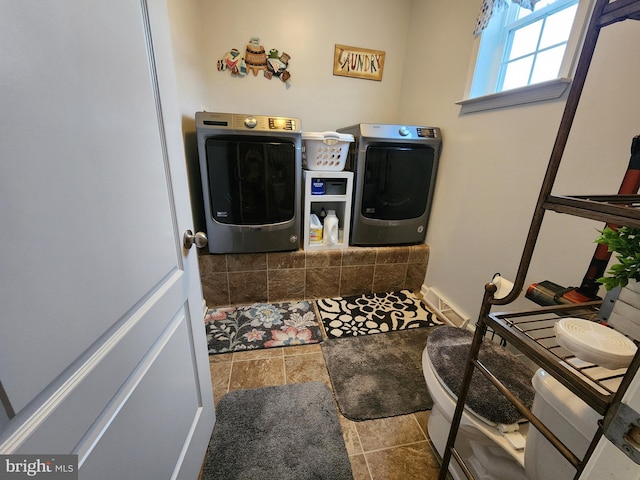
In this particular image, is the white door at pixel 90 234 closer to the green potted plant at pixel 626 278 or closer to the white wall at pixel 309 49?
the green potted plant at pixel 626 278

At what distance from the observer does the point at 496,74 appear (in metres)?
1.55

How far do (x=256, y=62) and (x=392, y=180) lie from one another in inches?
57.9

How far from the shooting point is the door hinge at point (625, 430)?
33 cm

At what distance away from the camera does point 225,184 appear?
1.68 m

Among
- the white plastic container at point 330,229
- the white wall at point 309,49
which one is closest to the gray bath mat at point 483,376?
the white plastic container at point 330,229

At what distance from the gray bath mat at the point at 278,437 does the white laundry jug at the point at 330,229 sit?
1019 millimetres

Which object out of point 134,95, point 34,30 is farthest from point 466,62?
point 34,30

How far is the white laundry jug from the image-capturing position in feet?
6.56

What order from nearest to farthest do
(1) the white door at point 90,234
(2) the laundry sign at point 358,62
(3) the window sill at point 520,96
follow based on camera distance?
(1) the white door at point 90,234 < (3) the window sill at point 520,96 < (2) the laundry sign at point 358,62

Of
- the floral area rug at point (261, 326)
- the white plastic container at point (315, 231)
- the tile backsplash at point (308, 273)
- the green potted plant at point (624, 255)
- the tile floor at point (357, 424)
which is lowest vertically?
the tile floor at point (357, 424)

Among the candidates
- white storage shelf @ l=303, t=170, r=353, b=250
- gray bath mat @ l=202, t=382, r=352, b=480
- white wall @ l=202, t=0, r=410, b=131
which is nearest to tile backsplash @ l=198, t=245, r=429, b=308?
white storage shelf @ l=303, t=170, r=353, b=250

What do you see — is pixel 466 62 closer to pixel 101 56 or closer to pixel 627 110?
pixel 627 110

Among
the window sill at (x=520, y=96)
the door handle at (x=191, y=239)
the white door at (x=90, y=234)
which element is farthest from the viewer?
the window sill at (x=520, y=96)

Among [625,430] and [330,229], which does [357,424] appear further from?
[330,229]
